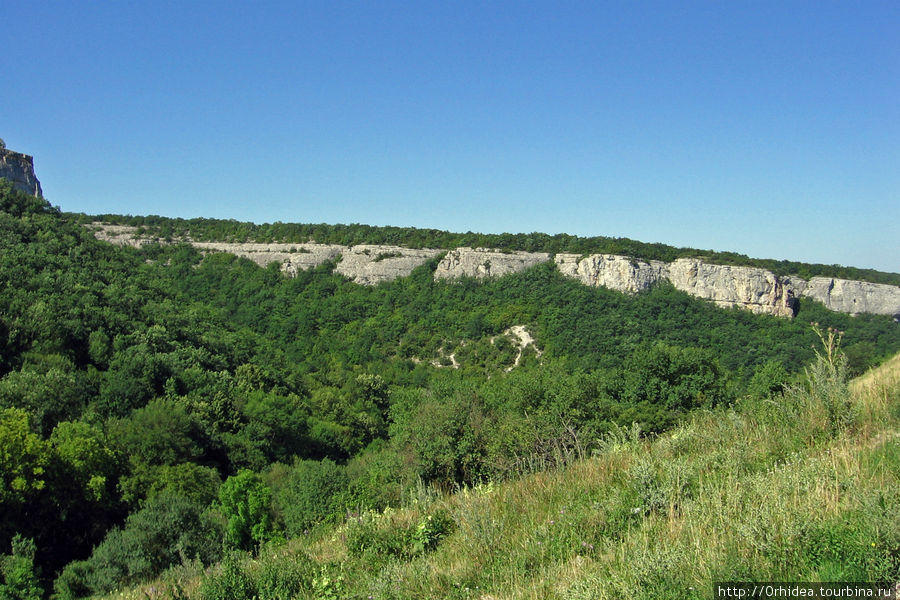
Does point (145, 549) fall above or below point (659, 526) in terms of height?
below

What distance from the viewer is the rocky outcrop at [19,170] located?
46.5 meters

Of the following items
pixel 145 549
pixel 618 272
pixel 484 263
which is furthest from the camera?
pixel 484 263

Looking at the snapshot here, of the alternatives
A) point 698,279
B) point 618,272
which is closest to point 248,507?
point 618,272

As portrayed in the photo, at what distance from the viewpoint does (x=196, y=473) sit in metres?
17.9

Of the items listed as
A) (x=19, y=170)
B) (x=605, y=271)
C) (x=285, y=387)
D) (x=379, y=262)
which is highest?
(x=19, y=170)

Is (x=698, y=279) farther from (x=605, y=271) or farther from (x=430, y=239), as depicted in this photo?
(x=430, y=239)

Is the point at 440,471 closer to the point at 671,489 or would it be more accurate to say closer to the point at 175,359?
the point at 671,489

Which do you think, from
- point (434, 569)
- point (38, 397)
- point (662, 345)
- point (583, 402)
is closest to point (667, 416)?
point (583, 402)

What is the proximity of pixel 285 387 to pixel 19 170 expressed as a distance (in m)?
36.7

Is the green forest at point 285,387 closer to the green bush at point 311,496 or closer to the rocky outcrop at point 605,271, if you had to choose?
the green bush at point 311,496

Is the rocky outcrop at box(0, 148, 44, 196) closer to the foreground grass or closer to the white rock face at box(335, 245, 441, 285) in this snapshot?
the white rock face at box(335, 245, 441, 285)

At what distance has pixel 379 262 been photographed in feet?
185

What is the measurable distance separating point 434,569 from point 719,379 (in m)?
20.7

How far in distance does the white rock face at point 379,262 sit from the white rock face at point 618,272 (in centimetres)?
1518
